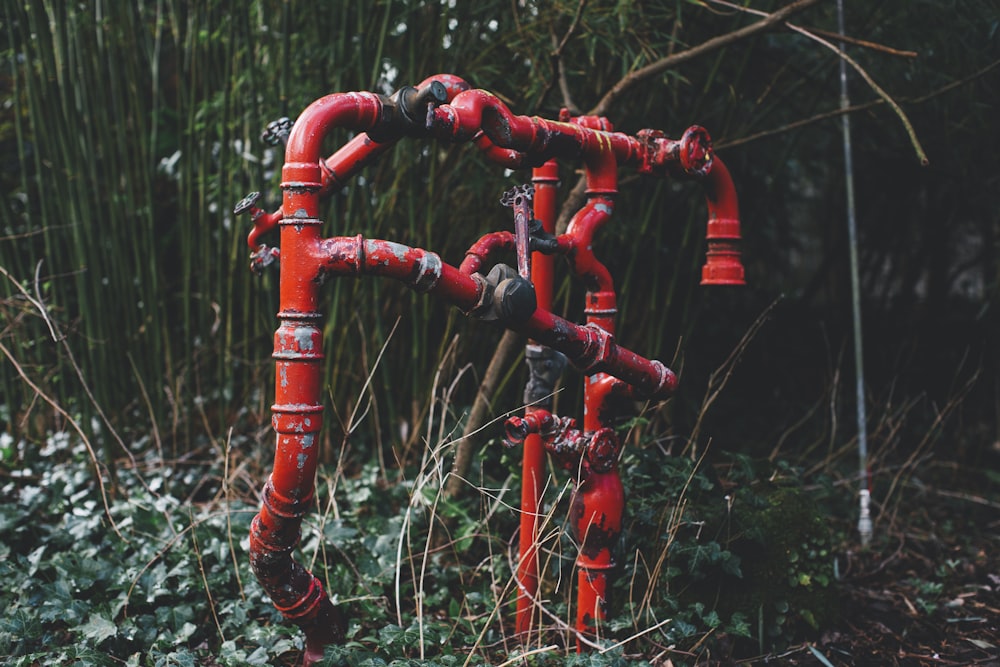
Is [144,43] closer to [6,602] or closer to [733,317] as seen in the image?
[6,602]

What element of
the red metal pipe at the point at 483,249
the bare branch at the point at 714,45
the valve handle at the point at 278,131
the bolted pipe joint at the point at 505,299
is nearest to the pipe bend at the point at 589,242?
the red metal pipe at the point at 483,249

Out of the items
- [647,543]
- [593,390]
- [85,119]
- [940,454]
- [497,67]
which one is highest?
[497,67]

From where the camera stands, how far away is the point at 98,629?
1.65 metres

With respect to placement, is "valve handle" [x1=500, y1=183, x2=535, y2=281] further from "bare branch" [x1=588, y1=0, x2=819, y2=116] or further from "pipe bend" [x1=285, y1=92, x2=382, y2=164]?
"bare branch" [x1=588, y1=0, x2=819, y2=116]

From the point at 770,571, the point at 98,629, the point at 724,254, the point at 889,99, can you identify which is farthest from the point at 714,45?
the point at 98,629

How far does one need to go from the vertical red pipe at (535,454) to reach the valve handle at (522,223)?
0.25 m

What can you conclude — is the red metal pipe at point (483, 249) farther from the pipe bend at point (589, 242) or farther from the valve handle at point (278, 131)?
the valve handle at point (278, 131)

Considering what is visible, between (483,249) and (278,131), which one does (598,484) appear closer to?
(483,249)

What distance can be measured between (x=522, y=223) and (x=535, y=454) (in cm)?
50

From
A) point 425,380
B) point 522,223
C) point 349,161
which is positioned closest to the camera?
point 522,223

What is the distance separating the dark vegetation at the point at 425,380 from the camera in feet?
5.96

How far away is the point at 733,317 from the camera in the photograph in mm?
3801

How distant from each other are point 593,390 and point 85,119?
5.99 feet

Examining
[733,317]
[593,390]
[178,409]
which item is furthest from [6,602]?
[733,317]
